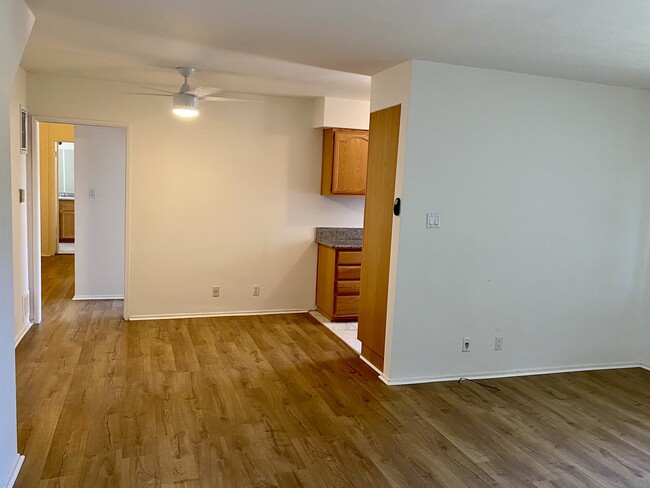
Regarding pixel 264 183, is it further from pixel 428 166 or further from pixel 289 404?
pixel 289 404

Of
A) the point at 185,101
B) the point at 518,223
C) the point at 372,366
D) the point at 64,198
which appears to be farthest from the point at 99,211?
the point at 518,223

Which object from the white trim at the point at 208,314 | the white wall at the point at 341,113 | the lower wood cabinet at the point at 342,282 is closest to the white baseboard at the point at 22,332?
the white trim at the point at 208,314

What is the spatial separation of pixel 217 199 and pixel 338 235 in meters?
1.44

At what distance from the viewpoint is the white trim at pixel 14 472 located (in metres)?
2.32

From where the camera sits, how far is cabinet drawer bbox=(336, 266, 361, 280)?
17.8ft

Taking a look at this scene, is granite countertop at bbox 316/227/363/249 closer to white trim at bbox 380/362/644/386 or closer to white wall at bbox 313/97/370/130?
white wall at bbox 313/97/370/130

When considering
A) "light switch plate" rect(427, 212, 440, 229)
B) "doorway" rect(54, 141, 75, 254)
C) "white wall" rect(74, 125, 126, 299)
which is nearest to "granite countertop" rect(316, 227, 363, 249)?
"light switch plate" rect(427, 212, 440, 229)

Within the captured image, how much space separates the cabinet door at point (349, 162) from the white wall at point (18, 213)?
2.98 m

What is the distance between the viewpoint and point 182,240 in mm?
5363

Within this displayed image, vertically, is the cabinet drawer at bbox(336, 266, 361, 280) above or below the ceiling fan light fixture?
below

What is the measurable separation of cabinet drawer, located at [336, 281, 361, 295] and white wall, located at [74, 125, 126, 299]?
270 centimetres

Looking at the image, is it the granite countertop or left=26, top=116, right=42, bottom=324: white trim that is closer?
left=26, top=116, right=42, bottom=324: white trim

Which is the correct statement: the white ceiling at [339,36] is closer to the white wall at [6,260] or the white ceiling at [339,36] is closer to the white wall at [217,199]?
the white wall at [6,260]

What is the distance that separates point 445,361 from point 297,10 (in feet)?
8.95
